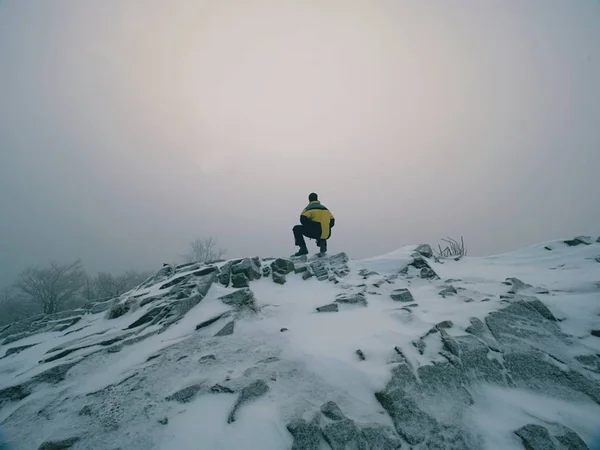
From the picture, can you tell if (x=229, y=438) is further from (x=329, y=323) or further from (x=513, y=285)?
(x=513, y=285)

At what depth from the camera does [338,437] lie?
227 cm

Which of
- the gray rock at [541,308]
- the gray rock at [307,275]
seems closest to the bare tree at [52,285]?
the gray rock at [307,275]

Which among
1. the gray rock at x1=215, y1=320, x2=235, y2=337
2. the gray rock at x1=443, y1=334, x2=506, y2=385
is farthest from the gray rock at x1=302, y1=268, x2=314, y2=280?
the gray rock at x1=443, y1=334, x2=506, y2=385

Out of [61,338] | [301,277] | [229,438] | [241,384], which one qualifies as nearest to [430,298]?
[301,277]

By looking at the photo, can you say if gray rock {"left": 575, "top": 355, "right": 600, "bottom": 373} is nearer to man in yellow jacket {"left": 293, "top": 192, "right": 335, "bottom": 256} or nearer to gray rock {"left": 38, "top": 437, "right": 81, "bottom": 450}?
gray rock {"left": 38, "top": 437, "right": 81, "bottom": 450}

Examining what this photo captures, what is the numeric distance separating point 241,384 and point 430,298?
3894 mm

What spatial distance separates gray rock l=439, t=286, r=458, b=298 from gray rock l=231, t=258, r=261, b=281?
4.36m

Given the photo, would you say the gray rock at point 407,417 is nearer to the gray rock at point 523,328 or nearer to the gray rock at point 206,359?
the gray rock at point 523,328

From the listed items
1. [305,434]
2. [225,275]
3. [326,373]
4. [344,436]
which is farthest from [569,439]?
[225,275]

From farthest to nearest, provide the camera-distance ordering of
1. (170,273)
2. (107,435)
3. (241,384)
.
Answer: (170,273) < (241,384) < (107,435)

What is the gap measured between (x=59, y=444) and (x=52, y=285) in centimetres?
2756

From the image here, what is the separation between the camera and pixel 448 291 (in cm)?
514

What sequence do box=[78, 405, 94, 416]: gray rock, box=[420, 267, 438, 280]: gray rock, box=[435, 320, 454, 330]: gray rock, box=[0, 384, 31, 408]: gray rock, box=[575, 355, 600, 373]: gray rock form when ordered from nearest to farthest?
box=[78, 405, 94, 416]: gray rock
box=[575, 355, 600, 373]: gray rock
box=[0, 384, 31, 408]: gray rock
box=[435, 320, 454, 330]: gray rock
box=[420, 267, 438, 280]: gray rock

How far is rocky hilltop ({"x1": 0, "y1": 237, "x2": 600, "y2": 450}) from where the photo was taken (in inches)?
93.4
